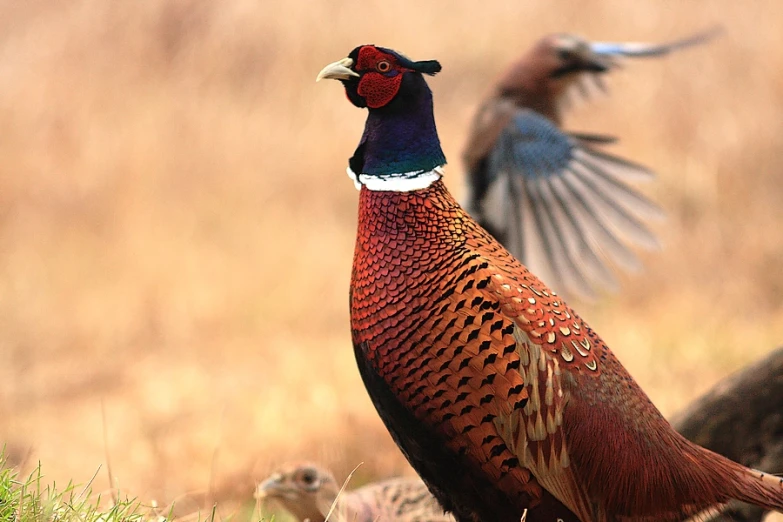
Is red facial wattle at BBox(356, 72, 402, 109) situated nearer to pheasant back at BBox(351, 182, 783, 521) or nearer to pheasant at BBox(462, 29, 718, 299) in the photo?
pheasant back at BBox(351, 182, 783, 521)

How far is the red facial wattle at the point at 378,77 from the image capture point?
2.96 meters

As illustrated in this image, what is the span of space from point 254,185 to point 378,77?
7889mm

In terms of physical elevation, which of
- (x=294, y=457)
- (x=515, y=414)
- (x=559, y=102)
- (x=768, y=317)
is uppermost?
(x=559, y=102)

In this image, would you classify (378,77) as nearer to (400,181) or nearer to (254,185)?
(400,181)

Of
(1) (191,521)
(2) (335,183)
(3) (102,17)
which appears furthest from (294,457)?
(3) (102,17)

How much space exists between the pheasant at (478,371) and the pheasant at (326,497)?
1037 millimetres

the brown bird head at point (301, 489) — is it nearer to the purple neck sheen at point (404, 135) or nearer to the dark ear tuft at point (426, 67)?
the purple neck sheen at point (404, 135)

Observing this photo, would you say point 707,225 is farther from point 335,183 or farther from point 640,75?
point 335,183

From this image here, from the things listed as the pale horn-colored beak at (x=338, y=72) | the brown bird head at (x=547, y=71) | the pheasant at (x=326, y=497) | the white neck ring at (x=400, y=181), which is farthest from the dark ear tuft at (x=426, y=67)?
the brown bird head at (x=547, y=71)

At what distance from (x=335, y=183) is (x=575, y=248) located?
643 centimetres

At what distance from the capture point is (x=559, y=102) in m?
5.95

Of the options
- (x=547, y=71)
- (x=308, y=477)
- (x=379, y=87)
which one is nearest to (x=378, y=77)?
(x=379, y=87)

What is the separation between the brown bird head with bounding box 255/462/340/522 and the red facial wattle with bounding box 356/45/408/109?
1771mm

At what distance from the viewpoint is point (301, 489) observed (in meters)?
4.07
